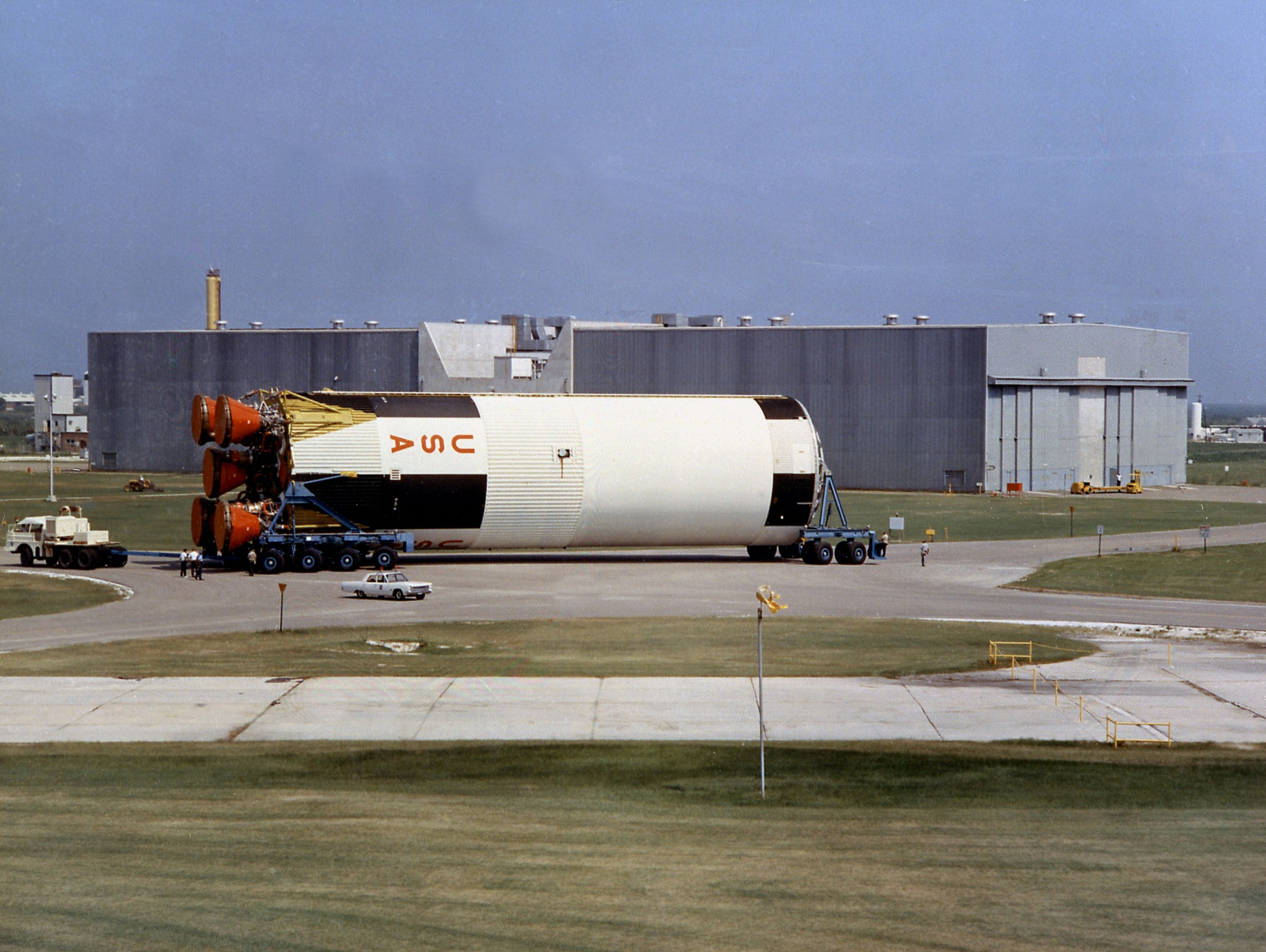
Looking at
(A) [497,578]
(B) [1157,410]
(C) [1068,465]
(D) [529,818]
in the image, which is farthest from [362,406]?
(B) [1157,410]

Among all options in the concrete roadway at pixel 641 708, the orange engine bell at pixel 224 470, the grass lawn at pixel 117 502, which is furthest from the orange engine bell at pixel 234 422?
the concrete roadway at pixel 641 708

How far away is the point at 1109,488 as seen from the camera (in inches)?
4464

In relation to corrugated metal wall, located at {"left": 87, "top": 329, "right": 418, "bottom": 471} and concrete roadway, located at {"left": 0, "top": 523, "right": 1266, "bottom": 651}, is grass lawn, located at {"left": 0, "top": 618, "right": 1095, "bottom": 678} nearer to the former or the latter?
concrete roadway, located at {"left": 0, "top": 523, "right": 1266, "bottom": 651}

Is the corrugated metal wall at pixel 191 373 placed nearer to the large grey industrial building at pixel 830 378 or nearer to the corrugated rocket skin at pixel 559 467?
the large grey industrial building at pixel 830 378

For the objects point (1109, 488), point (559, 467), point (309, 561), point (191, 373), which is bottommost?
point (309, 561)

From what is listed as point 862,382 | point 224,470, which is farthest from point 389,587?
point 862,382

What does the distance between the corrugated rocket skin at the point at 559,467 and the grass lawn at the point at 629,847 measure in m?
31.9

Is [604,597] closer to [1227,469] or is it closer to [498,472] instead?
[498,472]

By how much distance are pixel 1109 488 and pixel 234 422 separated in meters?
80.1

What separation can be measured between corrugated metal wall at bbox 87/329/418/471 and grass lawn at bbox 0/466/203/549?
3.83m

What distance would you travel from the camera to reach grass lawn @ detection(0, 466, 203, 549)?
70.7 m

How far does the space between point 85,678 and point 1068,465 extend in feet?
312

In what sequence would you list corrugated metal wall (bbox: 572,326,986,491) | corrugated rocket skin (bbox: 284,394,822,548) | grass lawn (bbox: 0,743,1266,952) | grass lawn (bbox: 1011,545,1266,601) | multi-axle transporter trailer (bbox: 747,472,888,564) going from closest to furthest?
grass lawn (bbox: 0,743,1266,952) < grass lawn (bbox: 1011,545,1266,601) < corrugated rocket skin (bbox: 284,394,822,548) < multi-axle transporter trailer (bbox: 747,472,888,564) < corrugated metal wall (bbox: 572,326,986,491)

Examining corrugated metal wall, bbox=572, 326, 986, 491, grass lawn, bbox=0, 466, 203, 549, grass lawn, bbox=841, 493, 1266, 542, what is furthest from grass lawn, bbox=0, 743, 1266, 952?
corrugated metal wall, bbox=572, 326, 986, 491
